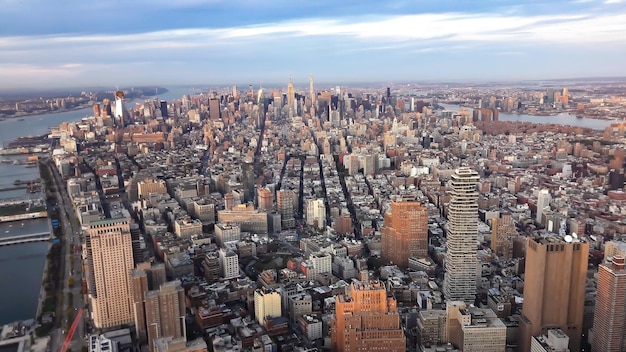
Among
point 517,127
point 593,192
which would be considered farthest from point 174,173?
point 593,192

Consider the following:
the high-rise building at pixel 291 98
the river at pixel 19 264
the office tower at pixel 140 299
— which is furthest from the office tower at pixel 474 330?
the high-rise building at pixel 291 98

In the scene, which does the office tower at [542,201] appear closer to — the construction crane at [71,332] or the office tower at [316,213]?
the office tower at [316,213]

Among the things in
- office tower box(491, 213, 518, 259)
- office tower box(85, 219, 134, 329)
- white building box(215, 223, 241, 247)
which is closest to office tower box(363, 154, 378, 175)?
white building box(215, 223, 241, 247)

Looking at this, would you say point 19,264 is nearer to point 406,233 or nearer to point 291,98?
point 406,233

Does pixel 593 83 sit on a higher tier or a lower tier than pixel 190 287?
higher

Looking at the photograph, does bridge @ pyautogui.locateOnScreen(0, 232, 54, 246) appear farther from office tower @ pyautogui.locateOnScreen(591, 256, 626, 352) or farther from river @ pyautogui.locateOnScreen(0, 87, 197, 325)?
office tower @ pyautogui.locateOnScreen(591, 256, 626, 352)

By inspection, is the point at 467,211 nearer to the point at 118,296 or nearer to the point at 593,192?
the point at 593,192

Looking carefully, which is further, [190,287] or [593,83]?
[190,287]
